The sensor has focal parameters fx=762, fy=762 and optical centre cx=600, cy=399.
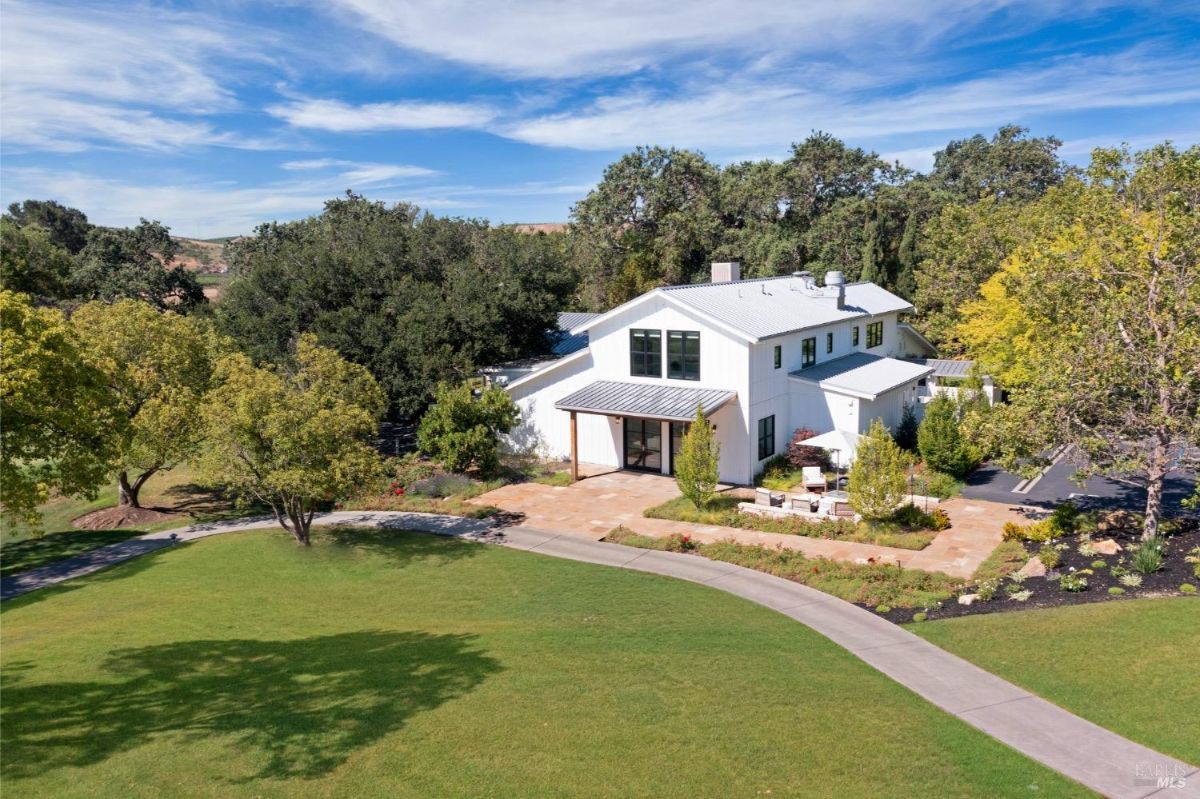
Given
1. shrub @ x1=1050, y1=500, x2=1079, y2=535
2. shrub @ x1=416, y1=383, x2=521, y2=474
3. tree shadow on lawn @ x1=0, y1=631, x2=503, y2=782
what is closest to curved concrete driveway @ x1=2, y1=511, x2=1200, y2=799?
shrub @ x1=416, y1=383, x2=521, y2=474

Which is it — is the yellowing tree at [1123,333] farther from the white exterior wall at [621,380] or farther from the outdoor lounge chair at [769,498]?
the white exterior wall at [621,380]

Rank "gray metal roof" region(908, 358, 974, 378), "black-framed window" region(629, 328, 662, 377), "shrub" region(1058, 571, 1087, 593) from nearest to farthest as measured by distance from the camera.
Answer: "shrub" region(1058, 571, 1087, 593)
"black-framed window" region(629, 328, 662, 377)
"gray metal roof" region(908, 358, 974, 378)

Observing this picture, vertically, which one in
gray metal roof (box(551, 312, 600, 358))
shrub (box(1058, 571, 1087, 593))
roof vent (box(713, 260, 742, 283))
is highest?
roof vent (box(713, 260, 742, 283))

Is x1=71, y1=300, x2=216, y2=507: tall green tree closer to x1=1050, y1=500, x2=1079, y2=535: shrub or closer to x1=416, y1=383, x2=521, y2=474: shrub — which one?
x1=416, y1=383, x2=521, y2=474: shrub

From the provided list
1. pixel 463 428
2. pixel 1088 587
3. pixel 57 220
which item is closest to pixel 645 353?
pixel 463 428

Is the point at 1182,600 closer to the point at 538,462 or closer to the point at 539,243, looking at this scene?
the point at 538,462

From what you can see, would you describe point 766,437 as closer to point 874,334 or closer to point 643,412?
point 643,412
